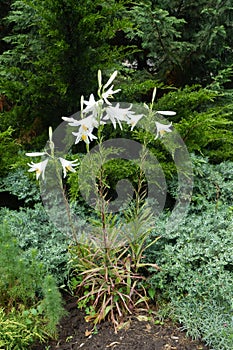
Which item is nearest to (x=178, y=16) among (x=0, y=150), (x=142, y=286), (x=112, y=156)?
(x=112, y=156)

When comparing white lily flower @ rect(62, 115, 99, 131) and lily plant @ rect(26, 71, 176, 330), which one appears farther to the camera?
lily plant @ rect(26, 71, 176, 330)

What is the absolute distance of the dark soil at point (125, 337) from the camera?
1916mm

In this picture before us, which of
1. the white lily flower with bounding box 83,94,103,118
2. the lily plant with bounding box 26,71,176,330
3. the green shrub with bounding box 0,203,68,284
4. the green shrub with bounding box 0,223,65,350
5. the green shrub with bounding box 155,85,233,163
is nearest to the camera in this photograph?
the white lily flower with bounding box 83,94,103,118

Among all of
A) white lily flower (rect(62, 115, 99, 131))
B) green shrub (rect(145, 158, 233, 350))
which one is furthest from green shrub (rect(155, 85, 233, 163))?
white lily flower (rect(62, 115, 99, 131))

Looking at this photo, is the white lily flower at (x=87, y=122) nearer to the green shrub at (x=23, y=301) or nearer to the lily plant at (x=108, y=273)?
the lily plant at (x=108, y=273)

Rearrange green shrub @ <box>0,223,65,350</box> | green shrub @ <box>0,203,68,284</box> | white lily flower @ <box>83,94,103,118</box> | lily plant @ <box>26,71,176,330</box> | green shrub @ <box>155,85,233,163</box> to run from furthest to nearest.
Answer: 1. green shrub @ <box>155,85,233,163</box>
2. green shrub @ <box>0,203,68,284</box>
3. lily plant @ <box>26,71,176,330</box>
4. green shrub @ <box>0,223,65,350</box>
5. white lily flower @ <box>83,94,103,118</box>

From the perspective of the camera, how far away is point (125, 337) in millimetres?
1967

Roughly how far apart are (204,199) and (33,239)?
1266 millimetres

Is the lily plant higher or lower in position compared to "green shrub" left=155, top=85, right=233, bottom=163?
lower

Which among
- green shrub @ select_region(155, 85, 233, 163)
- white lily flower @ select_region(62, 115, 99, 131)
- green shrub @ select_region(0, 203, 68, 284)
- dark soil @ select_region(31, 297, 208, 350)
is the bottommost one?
dark soil @ select_region(31, 297, 208, 350)

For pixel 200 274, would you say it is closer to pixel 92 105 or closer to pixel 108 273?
pixel 108 273

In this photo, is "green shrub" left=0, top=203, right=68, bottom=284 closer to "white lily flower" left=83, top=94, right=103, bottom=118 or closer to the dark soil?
the dark soil

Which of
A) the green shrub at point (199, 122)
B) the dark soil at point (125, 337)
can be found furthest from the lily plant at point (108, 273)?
the green shrub at point (199, 122)

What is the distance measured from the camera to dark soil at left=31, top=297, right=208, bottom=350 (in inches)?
75.4
